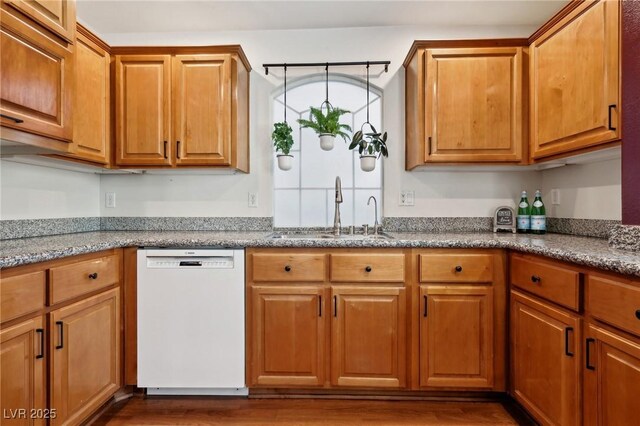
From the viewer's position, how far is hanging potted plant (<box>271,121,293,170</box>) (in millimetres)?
2459

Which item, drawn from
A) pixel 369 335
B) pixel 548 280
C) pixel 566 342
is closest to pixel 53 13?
pixel 369 335

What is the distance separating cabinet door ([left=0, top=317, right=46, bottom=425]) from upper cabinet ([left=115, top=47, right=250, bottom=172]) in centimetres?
124

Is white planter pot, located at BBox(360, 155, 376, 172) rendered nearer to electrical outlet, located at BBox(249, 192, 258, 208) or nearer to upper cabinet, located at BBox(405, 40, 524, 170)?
upper cabinet, located at BBox(405, 40, 524, 170)

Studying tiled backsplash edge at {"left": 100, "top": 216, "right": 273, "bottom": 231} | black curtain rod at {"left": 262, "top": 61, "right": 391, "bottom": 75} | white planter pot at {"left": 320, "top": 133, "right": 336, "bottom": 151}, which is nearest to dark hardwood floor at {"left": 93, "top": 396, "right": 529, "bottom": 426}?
tiled backsplash edge at {"left": 100, "top": 216, "right": 273, "bottom": 231}

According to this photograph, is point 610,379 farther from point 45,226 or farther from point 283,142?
point 45,226

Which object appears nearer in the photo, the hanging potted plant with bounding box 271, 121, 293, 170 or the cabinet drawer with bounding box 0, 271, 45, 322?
the cabinet drawer with bounding box 0, 271, 45, 322

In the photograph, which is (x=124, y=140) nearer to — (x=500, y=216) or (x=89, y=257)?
(x=89, y=257)

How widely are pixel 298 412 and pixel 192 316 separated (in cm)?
80

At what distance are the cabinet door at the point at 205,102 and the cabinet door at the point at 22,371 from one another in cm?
132

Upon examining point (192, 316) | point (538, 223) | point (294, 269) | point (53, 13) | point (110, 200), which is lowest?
point (192, 316)

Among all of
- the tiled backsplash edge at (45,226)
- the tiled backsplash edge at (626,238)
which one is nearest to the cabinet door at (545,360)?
the tiled backsplash edge at (626,238)

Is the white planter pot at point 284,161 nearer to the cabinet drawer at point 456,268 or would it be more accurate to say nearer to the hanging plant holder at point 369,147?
the hanging plant holder at point 369,147

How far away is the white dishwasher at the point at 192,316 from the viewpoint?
6.50ft

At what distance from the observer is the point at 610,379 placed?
125 centimetres
